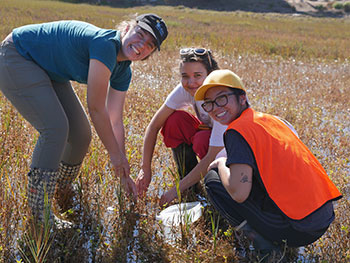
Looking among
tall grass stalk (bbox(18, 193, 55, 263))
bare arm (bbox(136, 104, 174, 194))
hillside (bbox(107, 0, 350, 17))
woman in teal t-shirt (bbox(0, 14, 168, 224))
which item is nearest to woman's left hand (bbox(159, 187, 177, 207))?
bare arm (bbox(136, 104, 174, 194))

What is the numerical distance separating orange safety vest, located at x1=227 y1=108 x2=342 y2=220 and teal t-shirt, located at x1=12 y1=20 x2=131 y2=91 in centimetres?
92

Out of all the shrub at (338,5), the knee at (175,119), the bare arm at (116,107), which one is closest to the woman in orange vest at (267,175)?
the bare arm at (116,107)

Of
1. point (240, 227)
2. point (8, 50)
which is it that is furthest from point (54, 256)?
point (8, 50)

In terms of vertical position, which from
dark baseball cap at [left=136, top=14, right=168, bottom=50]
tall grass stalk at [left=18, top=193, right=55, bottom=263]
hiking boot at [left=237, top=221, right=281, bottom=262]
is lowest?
hiking boot at [left=237, top=221, right=281, bottom=262]

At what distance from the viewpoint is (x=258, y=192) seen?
2.37 m

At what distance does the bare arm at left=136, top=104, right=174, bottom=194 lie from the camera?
3.25m

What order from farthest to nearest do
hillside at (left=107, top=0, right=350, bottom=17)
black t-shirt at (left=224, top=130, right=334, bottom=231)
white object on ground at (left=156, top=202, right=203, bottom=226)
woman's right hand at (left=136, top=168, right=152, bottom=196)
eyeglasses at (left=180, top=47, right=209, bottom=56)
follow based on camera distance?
hillside at (left=107, top=0, right=350, bottom=17), woman's right hand at (left=136, top=168, right=152, bottom=196), eyeglasses at (left=180, top=47, right=209, bottom=56), white object on ground at (left=156, top=202, right=203, bottom=226), black t-shirt at (left=224, top=130, right=334, bottom=231)

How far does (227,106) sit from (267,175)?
0.46 meters

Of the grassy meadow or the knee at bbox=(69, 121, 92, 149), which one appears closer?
the grassy meadow

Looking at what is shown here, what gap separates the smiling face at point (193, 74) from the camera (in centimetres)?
307

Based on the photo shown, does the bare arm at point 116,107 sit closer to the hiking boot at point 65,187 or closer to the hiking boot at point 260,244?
the hiking boot at point 65,187

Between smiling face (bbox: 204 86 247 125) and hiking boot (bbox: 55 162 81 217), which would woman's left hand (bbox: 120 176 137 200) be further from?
smiling face (bbox: 204 86 247 125)

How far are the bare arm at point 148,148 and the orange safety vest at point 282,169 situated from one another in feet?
3.98

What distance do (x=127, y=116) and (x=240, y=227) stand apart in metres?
3.05
